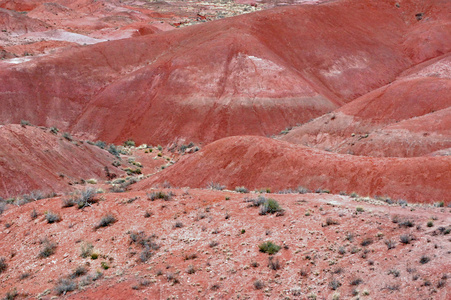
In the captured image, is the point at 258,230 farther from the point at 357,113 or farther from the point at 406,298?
the point at 357,113

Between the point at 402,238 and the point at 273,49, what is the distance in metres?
49.3

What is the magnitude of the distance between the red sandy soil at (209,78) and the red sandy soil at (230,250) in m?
32.1

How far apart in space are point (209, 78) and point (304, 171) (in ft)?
99.3

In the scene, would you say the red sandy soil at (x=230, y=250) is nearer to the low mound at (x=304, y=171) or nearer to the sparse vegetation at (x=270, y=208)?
the sparse vegetation at (x=270, y=208)

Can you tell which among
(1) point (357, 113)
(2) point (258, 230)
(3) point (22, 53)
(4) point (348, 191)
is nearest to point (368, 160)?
(4) point (348, 191)

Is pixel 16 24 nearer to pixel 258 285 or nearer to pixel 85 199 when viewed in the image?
pixel 85 199

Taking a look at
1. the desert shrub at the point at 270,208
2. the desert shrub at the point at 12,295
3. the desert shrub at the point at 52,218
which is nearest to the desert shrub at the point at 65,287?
the desert shrub at the point at 12,295

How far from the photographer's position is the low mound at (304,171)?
868 inches

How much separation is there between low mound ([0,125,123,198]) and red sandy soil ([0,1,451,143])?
52.0ft

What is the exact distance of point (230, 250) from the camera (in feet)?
42.0

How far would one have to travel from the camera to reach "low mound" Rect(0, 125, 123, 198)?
26938 mm

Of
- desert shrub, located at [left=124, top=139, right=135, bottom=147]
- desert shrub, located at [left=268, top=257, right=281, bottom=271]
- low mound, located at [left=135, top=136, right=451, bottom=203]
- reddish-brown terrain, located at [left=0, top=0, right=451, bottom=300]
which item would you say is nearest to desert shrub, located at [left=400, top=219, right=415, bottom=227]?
reddish-brown terrain, located at [left=0, top=0, right=451, bottom=300]

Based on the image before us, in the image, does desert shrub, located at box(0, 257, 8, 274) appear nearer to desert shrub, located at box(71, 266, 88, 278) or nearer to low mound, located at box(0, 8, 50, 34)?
desert shrub, located at box(71, 266, 88, 278)

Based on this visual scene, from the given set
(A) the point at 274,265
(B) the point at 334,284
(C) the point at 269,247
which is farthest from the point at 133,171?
(B) the point at 334,284
